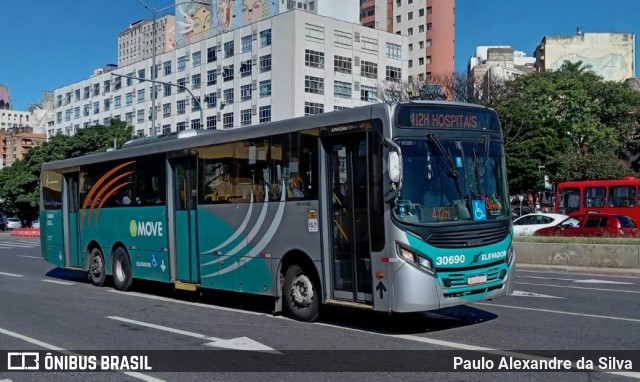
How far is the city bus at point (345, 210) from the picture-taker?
926 centimetres

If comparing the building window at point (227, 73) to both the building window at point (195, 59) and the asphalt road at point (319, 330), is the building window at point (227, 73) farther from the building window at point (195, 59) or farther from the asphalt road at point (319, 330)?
the asphalt road at point (319, 330)

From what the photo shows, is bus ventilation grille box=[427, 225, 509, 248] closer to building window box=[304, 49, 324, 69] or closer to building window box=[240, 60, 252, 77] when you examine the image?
building window box=[304, 49, 324, 69]

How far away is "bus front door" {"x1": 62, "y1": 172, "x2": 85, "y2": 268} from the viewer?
57.9 feet

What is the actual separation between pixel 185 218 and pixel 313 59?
5867 centimetres

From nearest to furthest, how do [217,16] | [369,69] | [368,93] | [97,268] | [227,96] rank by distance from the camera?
[97,268] < [368,93] < [369,69] < [227,96] < [217,16]

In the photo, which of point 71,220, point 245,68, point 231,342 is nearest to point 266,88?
point 245,68

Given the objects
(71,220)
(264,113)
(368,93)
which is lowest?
(71,220)

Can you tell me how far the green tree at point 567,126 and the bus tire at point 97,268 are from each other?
130 ft

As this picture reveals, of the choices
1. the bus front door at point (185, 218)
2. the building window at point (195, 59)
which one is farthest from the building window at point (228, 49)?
the bus front door at point (185, 218)

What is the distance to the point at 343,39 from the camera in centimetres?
7381

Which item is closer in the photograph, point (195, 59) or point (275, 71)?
point (275, 71)

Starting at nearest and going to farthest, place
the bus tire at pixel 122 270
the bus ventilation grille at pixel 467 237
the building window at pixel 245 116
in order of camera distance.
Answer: the bus ventilation grille at pixel 467 237
the bus tire at pixel 122 270
the building window at pixel 245 116

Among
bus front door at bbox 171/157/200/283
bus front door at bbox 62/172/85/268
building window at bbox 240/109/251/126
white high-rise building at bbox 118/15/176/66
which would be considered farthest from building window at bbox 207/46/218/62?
bus front door at bbox 171/157/200/283

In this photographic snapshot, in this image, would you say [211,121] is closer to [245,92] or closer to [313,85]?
[245,92]
